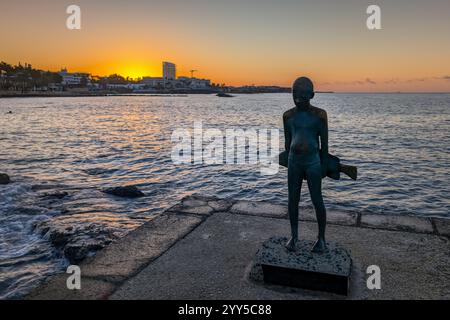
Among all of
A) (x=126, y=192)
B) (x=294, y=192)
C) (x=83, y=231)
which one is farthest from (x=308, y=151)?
(x=126, y=192)

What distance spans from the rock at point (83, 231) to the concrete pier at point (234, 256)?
5.79ft

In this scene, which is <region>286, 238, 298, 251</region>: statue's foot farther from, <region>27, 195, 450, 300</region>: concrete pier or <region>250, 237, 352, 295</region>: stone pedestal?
<region>27, 195, 450, 300</region>: concrete pier

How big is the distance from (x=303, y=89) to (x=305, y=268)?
6.18ft

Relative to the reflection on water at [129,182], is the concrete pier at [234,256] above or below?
above

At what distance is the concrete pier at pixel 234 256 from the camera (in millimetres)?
3916

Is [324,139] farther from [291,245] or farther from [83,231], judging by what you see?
[83,231]

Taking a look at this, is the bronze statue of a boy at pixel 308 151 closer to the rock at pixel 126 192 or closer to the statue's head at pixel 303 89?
the statue's head at pixel 303 89

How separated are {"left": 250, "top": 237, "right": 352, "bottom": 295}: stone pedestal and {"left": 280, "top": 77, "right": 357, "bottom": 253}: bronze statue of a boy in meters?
0.14

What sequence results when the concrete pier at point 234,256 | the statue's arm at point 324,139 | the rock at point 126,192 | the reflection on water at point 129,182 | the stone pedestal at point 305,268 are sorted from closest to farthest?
the stone pedestal at point 305,268
the concrete pier at point 234,256
the statue's arm at point 324,139
the reflection on water at point 129,182
the rock at point 126,192

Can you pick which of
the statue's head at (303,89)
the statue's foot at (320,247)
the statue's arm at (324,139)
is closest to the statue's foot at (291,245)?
the statue's foot at (320,247)

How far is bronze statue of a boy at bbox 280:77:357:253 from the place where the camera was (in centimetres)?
401

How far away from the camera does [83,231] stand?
7996mm

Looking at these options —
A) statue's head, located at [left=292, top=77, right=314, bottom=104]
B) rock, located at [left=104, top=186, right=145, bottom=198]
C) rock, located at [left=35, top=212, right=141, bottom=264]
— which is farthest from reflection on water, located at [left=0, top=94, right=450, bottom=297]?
statue's head, located at [left=292, top=77, right=314, bottom=104]
